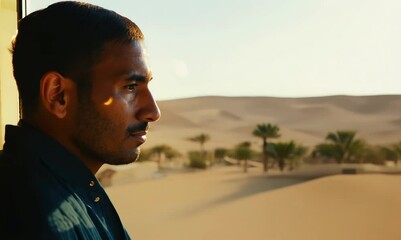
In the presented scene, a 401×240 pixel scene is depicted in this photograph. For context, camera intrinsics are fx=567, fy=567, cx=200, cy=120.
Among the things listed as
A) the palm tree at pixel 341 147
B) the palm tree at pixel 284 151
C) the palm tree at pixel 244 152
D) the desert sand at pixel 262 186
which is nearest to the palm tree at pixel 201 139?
the desert sand at pixel 262 186

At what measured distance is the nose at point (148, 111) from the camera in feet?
1.92

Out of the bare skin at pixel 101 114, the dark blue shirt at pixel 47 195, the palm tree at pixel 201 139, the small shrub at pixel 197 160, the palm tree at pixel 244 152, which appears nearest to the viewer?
the dark blue shirt at pixel 47 195

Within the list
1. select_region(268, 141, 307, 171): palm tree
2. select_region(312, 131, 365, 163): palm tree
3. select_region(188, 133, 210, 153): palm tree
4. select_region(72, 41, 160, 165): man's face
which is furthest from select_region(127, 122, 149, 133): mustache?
select_region(188, 133, 210, 153): palm tree

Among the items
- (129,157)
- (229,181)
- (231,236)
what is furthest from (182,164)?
(129,157)

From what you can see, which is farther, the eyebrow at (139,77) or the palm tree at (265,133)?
the palm tree at (265,133)

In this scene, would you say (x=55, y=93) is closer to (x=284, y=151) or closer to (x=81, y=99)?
(x=81, y=99)

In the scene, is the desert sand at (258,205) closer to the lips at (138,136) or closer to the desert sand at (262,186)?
the desert sand at (262,186)

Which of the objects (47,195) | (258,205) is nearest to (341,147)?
(258,205)

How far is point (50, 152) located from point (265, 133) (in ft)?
32.6

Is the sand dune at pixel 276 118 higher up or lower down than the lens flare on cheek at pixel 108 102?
higher up

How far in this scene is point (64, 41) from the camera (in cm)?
55

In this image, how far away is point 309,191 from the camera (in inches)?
417

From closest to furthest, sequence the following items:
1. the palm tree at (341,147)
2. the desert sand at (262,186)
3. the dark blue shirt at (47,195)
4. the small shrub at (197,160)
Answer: the dark blue shirt at (47,195) < the palm tree at (341,147) < the desert sand at (262,186) < the small shrub at (197,160)

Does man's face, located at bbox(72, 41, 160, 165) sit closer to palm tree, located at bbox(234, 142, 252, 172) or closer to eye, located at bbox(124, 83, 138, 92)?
eye, located at bbox(124, 83, 138, 92)
